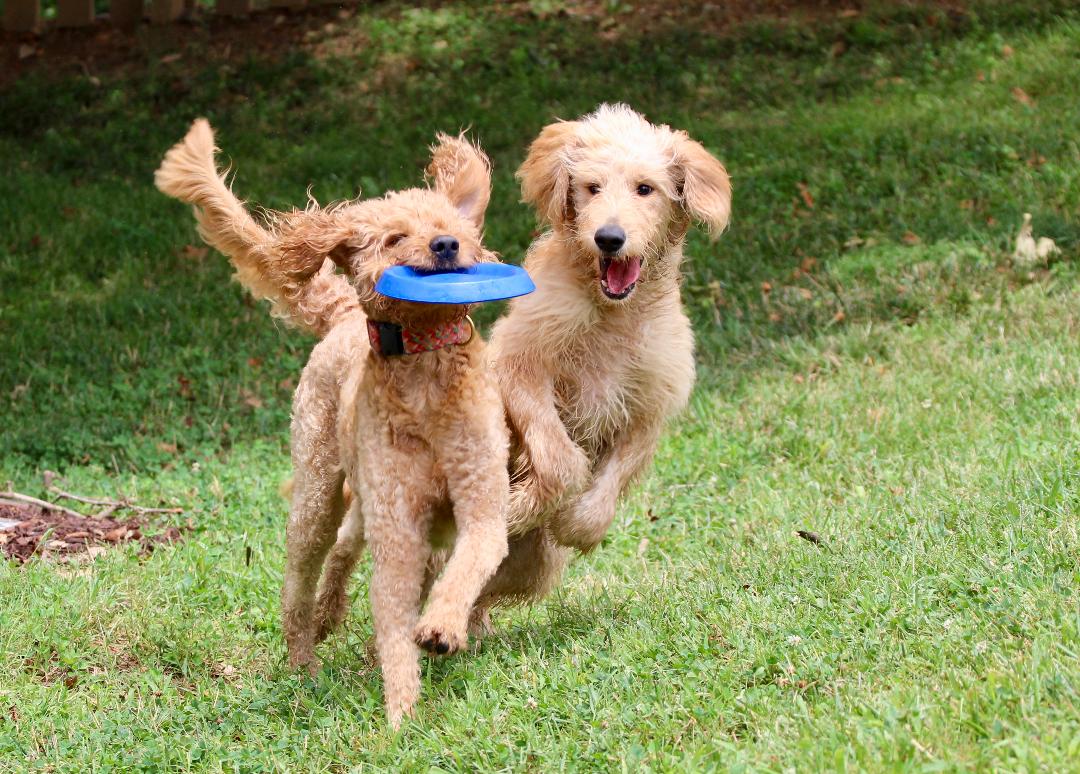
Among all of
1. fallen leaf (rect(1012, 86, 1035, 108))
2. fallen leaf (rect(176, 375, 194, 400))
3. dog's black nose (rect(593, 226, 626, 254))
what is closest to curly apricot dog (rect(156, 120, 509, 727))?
dog's black nose (rect(593, 226, 626, 254))

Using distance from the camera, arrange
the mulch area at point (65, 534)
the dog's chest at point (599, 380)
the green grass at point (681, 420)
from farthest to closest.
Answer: the mulch area at point (65, 534)
the dog's chest at point (599, 380)
the green grass at point (681, 420)

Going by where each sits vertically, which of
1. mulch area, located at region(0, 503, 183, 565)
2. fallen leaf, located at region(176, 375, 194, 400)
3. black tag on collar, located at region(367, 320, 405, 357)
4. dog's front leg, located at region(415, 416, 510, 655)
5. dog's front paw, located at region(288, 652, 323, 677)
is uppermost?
black tag on collar, located at region(367, 320, 405, 357)

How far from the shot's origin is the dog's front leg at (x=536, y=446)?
4.66 meters

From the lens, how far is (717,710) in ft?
11.9

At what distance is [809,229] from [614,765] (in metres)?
6.91

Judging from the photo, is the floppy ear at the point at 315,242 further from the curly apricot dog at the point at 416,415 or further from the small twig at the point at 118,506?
the small twig at the point at 118,506

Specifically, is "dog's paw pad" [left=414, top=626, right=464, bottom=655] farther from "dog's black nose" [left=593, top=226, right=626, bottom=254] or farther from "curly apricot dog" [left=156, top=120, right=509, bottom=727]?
"dog's black nose" [left=593, top=226, right=626, bottom=254]

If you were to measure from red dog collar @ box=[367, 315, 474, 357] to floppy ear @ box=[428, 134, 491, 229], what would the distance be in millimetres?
437

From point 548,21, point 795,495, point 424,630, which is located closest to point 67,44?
point 548,21

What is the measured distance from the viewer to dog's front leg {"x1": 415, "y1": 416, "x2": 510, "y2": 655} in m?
3.97

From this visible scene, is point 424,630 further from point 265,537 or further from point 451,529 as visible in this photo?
point 265,537

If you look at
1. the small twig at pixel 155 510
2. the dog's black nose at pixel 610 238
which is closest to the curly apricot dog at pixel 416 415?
the dog's black nose at pixel 610 238

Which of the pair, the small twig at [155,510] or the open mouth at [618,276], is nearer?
the open mouth at [618,276]

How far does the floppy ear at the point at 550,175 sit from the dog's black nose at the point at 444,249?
3.38ft
